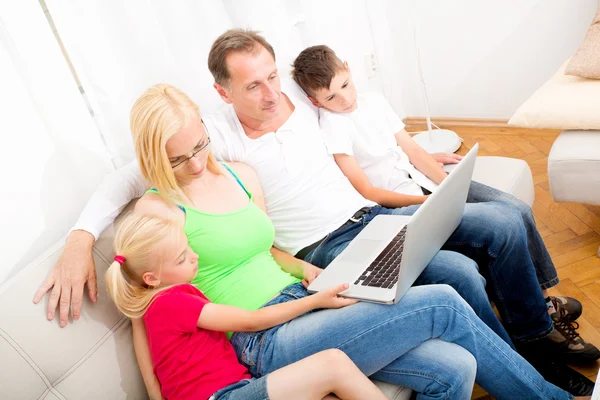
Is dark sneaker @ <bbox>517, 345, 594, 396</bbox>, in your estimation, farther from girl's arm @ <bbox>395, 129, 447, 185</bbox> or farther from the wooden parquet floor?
girl's arm @ <bbox>395, 129, 447, 185</bbox>

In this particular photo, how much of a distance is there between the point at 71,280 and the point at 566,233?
A: 172 cm

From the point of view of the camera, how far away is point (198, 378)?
1.36 m

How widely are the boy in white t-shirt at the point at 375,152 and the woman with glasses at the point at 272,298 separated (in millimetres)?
341

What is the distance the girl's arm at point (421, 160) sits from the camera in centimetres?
198

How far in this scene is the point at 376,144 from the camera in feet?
6.49

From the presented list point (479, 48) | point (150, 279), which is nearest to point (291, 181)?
point (150, 279)

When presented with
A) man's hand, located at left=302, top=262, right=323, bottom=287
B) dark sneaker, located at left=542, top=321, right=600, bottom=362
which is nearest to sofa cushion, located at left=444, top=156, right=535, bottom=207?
dark sneaker, located at left=542, top=321, right=600, bottom=362

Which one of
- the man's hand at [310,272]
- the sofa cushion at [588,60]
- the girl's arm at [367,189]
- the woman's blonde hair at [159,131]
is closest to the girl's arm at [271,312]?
the man's hand at [310,272]

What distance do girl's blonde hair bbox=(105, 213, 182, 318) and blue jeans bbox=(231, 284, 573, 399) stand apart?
292 millimetres

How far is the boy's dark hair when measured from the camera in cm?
187

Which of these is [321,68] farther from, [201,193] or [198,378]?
[198,378]

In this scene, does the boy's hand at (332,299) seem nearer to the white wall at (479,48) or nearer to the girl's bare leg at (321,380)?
the girl's bare leg at (321,380)

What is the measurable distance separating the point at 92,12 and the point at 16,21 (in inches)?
10.9

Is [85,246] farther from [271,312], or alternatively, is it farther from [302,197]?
[302,197]
